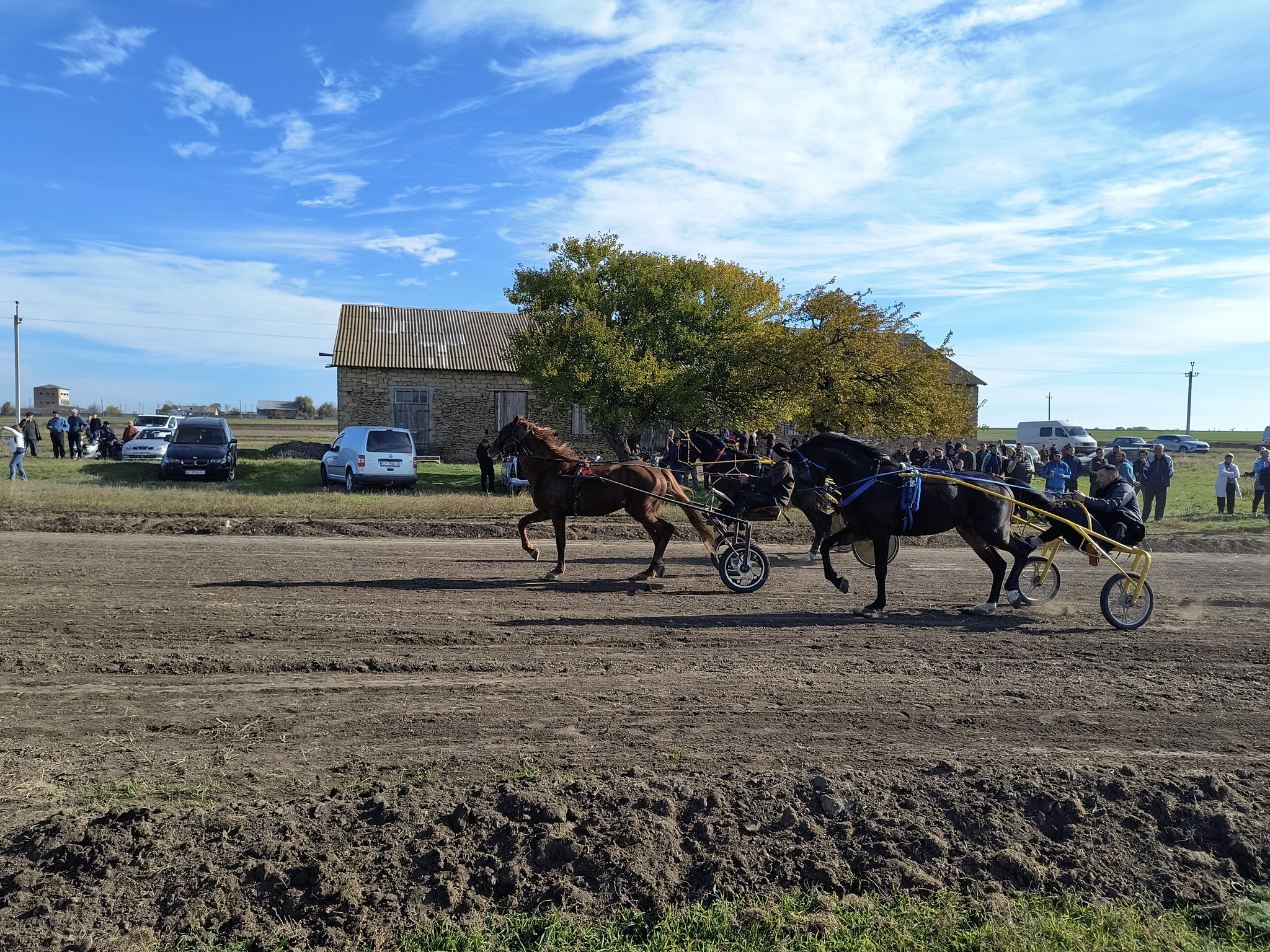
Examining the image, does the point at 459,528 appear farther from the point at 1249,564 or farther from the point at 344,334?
the point at 344,334

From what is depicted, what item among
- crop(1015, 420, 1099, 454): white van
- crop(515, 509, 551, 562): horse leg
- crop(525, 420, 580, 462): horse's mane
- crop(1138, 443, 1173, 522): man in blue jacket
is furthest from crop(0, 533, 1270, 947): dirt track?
crop(1015, 420, 1099, 454): white van

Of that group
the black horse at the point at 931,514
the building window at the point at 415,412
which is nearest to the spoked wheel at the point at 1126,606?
the black horse at the point at 931,514

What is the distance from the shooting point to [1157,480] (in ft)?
64.8

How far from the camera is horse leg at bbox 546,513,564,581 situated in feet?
36.7

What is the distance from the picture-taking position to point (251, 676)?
265 inches

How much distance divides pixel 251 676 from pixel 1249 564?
15.0 metres

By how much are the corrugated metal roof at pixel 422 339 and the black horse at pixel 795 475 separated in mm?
16140

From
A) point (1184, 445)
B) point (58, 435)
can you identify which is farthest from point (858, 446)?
point (1184, 445)

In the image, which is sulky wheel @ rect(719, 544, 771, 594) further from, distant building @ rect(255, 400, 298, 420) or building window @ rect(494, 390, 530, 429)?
distant building @ rect(255, 400, 298, 420)

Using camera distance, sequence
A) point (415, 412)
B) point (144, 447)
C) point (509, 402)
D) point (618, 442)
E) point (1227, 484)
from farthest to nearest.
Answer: point (509, 402)
point (415, 412)
point (144, 447)
point (618, 442)
point (1227, 484)

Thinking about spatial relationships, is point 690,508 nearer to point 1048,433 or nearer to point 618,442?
point 618,442

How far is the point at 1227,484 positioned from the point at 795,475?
16196 mm

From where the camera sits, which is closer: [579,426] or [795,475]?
[795,475]

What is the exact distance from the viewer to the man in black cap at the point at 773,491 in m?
10.9
